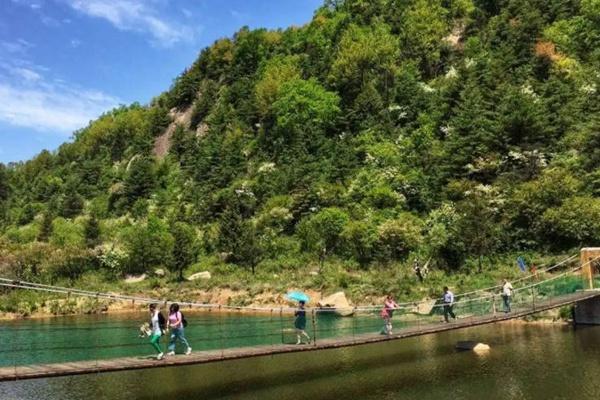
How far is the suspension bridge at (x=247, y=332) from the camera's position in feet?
54.0

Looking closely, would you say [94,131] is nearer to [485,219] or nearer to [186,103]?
[186,103]

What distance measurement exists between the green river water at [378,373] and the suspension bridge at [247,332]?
0.39 meters

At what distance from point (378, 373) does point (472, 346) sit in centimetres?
590

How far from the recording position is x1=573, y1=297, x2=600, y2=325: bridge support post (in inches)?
1061

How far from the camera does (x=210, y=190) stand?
70.2 m

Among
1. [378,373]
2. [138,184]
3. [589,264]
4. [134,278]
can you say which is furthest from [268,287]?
[138,184]

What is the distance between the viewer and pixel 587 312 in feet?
89.5

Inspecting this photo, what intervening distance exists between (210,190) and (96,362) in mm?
54707

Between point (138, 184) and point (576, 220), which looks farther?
point (138, 184)

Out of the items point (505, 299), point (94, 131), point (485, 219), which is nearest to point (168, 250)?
point (485, 219)

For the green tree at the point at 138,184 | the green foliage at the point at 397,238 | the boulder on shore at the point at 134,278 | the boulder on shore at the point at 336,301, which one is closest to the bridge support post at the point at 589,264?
the boulder on shore at the point at 336,301

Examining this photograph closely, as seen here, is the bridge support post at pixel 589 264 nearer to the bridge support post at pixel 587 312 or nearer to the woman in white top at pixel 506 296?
the bridge support post at pixel 587 312

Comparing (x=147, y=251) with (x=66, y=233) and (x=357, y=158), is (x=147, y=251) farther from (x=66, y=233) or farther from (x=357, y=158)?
(x=357, y=158)

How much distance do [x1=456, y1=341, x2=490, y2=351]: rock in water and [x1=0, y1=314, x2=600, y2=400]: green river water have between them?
15.4 inches
